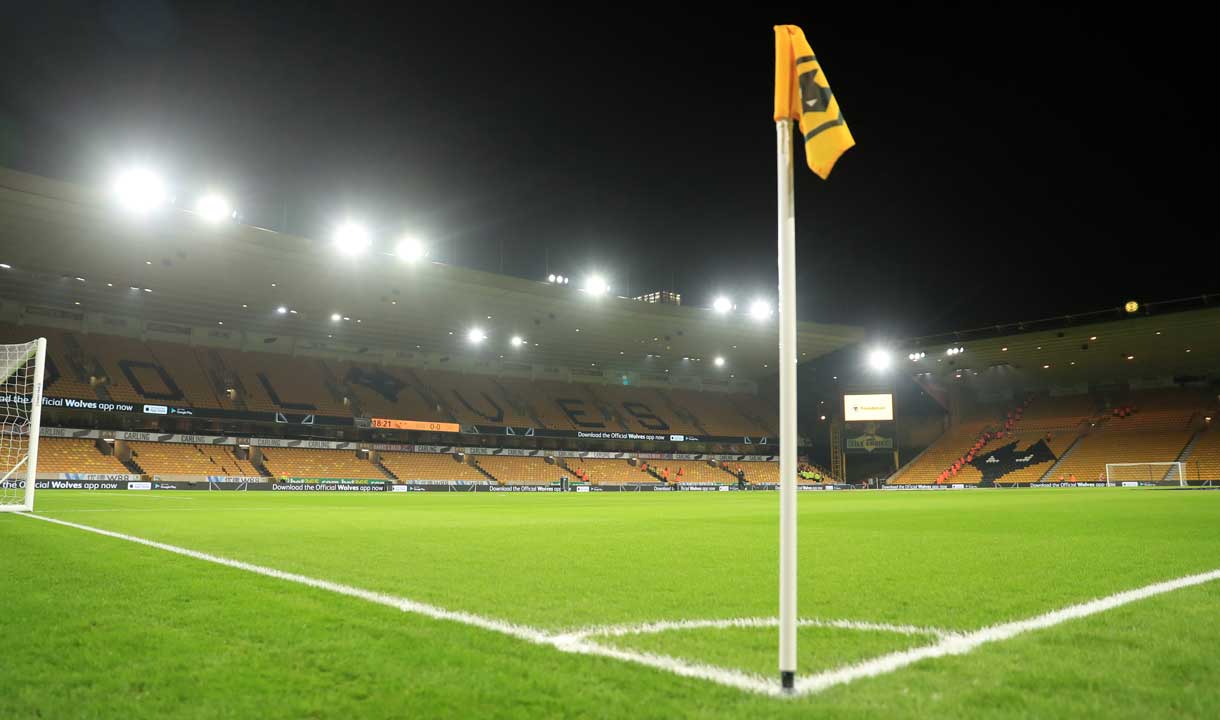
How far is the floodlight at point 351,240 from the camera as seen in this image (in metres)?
31.8

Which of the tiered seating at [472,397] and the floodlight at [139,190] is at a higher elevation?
the floodlight at [139,190]

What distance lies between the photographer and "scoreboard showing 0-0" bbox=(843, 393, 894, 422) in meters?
50.7

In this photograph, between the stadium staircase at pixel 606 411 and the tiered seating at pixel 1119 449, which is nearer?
the tiered seating at pixel 1119 449

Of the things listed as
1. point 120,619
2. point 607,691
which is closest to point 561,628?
point 607,691

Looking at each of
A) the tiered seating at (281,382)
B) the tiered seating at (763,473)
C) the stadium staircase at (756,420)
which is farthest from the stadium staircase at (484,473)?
the stadium staircase at (756,420)

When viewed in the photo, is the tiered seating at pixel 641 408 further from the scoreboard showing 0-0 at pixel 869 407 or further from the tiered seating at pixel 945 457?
the tiered seating at pixel 945 457

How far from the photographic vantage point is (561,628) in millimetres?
3750

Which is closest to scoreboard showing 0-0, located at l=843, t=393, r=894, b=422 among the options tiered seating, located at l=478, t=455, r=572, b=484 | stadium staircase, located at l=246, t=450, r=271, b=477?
tiered seating, located at l=478, t=455, r=572, b=484

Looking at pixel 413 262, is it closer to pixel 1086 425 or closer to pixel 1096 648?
pixel 1096 648

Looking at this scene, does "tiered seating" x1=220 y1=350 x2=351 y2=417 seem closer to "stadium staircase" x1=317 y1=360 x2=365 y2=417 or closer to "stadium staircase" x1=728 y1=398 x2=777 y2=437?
"stadium staircase" x1=317 y1=360 x2=365 y2=417

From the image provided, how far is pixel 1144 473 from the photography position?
4566 centimetres

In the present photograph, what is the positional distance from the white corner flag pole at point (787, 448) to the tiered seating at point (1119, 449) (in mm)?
53349

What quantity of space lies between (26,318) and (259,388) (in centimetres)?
1140

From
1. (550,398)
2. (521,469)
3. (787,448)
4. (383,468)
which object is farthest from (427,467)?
(787,448)
